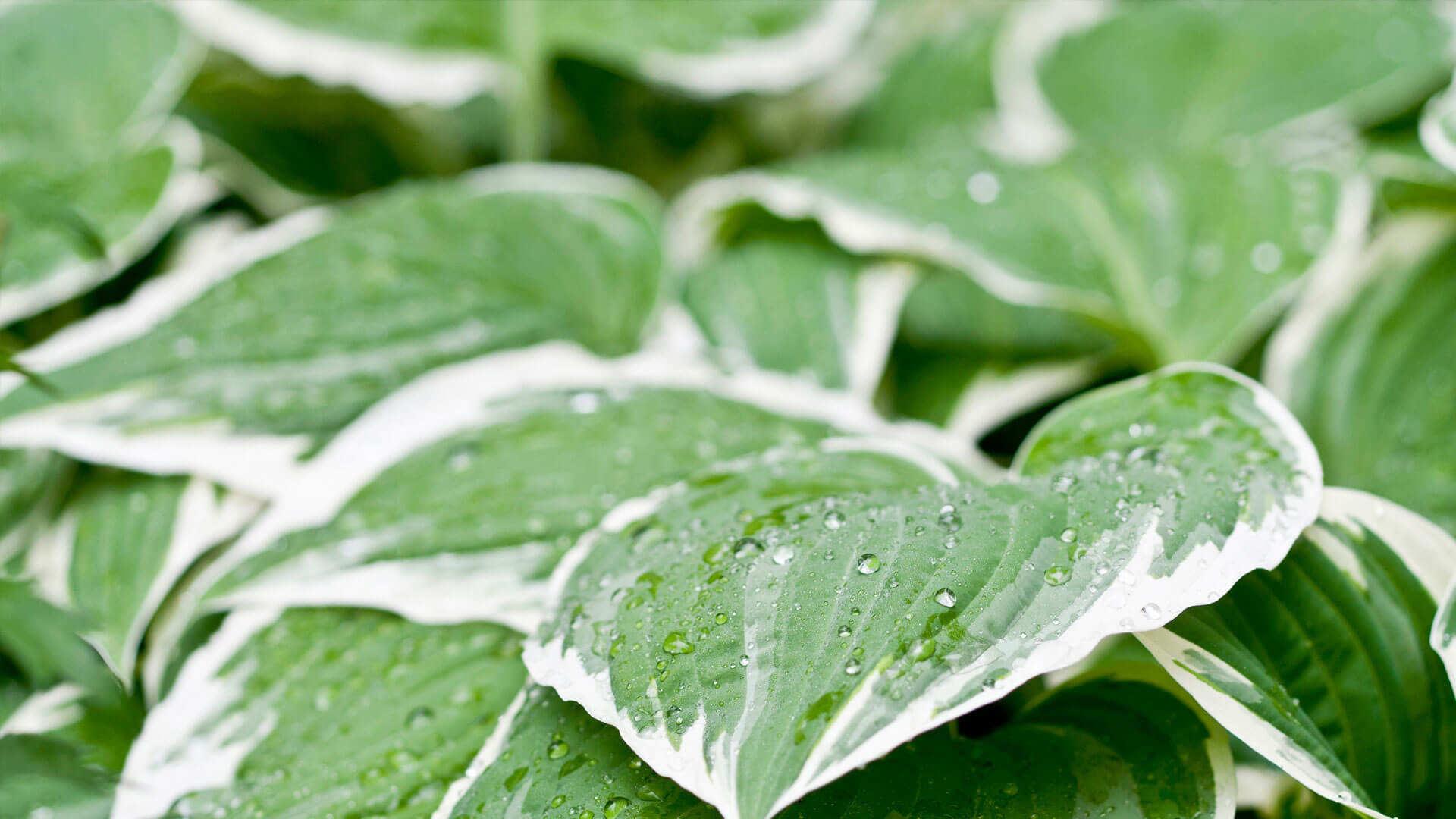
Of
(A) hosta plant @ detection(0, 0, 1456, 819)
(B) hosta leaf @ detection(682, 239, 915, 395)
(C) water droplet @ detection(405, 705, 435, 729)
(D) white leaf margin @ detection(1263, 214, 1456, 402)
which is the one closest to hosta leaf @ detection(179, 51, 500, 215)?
(A) hosta plant @ detection(0, 0, 1456, 819)

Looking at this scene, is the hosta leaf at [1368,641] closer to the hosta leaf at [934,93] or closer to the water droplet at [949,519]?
the water droplet at [949,519]

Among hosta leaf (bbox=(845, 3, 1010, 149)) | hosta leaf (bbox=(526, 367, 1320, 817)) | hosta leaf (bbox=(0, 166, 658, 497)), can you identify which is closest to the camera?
hosta leaf (bbox=(526, 367, 1320, 817))

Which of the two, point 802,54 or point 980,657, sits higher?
point 802,54

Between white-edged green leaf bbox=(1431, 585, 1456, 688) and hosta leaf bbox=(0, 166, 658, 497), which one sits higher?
hosta leaf bbox=(0, 166, 658, 497)

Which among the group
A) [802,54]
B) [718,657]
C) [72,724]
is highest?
[802,54]

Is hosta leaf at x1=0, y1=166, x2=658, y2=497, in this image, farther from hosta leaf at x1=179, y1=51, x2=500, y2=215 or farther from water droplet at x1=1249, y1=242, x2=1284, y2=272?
water droplet at x1=1249, y1=242, x2=1284, y2=272

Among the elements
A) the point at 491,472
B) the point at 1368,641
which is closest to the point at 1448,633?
the point at 1368,641

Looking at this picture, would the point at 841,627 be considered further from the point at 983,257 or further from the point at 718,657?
the point at 983,257

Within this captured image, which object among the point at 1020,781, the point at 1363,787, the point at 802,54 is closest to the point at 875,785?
the point at 1020,781

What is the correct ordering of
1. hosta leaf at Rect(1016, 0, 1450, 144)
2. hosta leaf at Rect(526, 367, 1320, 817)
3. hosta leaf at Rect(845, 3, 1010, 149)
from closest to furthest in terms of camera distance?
hosta leaf at Rect(526, 367, 1320, 817)
hosta leaf at Rect(1016, 0, 1450, 144)
hosta leaf at Rect(845, 3, 1010, 149)
